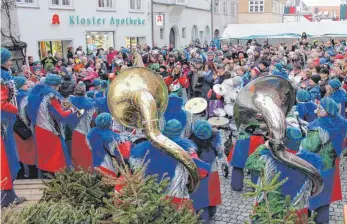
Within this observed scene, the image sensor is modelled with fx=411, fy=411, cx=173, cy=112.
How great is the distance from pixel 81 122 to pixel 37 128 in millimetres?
687

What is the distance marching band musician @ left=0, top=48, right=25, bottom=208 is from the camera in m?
4.36

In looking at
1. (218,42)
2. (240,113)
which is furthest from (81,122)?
(218,42)

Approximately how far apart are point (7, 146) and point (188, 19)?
92.8ft

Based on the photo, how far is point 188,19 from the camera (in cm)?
3169

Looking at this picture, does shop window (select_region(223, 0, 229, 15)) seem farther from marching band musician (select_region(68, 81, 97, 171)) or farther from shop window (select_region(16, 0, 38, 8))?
marching band musician (select_region(68, 81, 97, 171))

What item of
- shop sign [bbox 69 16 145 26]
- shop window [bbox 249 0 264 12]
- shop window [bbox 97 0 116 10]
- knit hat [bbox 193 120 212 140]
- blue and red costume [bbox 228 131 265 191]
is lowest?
blue and red costume [bbox 228 131 265 191]

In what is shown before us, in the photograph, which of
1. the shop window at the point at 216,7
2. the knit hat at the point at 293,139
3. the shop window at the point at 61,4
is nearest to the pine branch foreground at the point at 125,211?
the knit hat at the point at 293,139

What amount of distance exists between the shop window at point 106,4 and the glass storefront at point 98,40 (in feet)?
4.24

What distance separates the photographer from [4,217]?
2.96 metres

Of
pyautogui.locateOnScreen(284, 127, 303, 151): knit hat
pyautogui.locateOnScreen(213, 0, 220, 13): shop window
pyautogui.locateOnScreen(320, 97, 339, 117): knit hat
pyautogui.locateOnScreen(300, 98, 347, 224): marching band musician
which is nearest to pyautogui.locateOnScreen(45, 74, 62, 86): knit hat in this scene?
pyautogui.locateOnScreen(284, 127, 303, 151): knit hat

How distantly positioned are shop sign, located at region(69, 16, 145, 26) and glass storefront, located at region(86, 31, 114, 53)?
1.88 ft

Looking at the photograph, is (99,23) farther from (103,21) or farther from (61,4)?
(61,4)

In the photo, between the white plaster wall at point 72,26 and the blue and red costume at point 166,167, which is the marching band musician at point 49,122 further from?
the white plaster wall at point 72,26

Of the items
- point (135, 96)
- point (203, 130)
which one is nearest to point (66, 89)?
point (135, 96)
